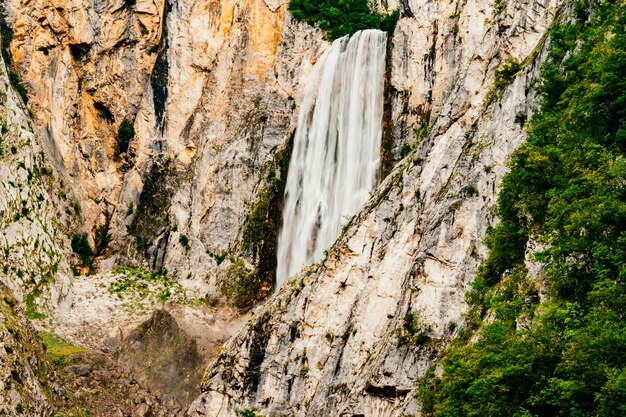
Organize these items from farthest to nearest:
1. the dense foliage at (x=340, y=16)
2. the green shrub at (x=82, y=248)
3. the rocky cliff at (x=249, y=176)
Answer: the dense foliage at (x=340, y=16)
the green shrub at (x=82, y=248)
the rocky cliff at (x=249, y=176)

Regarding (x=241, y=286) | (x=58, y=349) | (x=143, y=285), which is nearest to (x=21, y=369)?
(x=58, y=349)

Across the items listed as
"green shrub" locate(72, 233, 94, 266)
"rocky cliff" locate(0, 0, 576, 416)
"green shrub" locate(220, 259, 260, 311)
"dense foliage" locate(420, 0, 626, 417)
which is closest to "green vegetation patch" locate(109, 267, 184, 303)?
"rocky cliff" locate(0, 0, 576, 416)

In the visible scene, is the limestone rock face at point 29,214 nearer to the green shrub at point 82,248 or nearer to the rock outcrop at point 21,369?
the green shrub at point 82,248

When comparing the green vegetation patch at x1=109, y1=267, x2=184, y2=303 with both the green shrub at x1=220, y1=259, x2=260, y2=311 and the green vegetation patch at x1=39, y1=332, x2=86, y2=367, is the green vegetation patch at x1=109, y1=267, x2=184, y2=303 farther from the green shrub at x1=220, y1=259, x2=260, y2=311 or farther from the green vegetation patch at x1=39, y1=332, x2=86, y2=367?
the green vegetation patch at x1=39, y1=332, x2=86, y2=367

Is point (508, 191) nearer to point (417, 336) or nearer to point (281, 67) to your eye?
point (417, 336)

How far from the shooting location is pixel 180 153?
67500mm

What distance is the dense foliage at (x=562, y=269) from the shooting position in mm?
26031

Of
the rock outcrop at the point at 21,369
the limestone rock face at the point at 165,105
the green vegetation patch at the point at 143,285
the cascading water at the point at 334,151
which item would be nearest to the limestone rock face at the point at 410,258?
the cascading water at the point at 334,151

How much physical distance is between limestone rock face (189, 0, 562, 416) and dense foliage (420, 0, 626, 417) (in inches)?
128

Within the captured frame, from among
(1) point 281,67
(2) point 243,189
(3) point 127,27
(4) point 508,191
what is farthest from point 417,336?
(3) point 127,27

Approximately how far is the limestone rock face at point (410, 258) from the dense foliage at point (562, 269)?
3239 mm

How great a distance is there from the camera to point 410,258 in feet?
153

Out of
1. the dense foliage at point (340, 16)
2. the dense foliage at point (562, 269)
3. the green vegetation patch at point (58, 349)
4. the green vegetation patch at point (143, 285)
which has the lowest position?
the green vegetation patch at point (58, 349)

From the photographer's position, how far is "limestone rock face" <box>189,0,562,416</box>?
138ft
